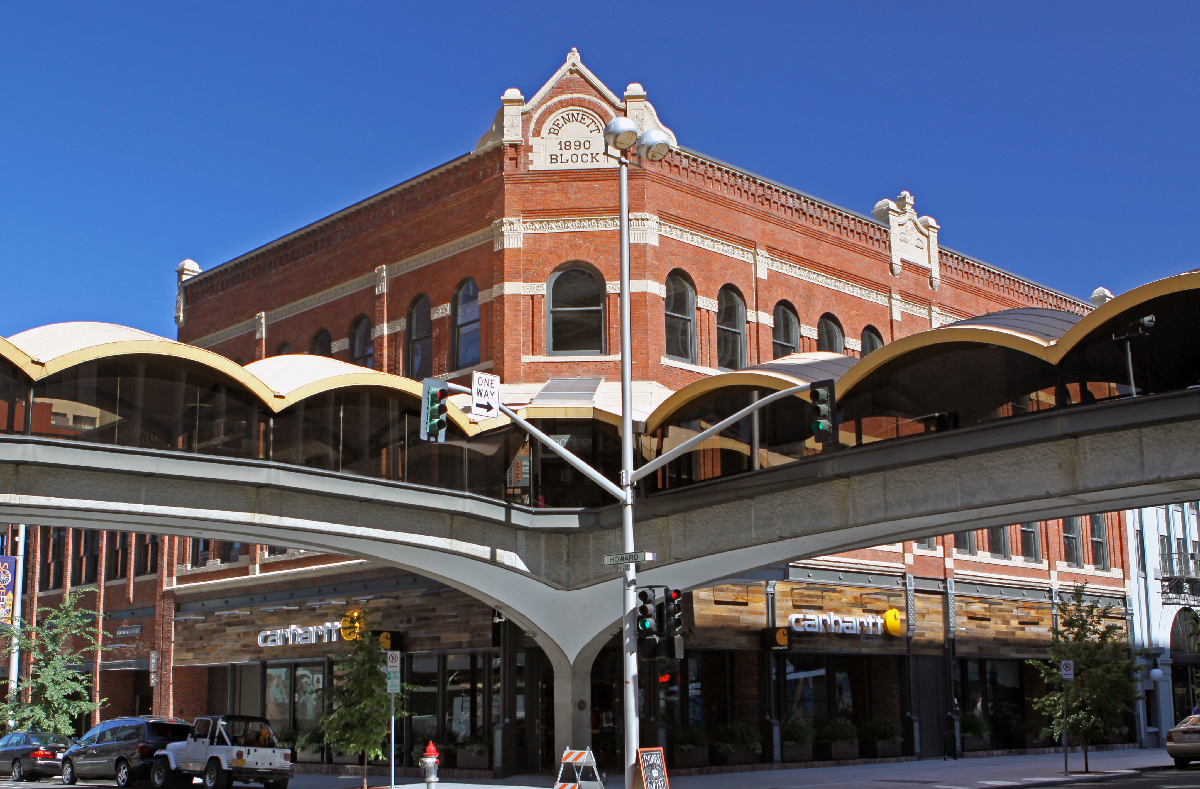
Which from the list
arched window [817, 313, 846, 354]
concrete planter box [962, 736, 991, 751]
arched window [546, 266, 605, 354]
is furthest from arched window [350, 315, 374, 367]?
concrete planter box [962, 736, 991, 751]

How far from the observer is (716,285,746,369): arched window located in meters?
33.0

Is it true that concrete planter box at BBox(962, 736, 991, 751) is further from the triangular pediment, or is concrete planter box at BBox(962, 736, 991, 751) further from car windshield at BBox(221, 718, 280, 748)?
car windshield at BBox(221, 718, 280, 748)

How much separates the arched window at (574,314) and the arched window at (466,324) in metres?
2.17

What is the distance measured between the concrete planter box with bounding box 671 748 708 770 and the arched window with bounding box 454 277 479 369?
35.5 ft

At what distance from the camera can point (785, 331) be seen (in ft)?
115

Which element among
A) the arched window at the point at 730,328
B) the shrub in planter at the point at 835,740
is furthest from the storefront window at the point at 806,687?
the arched window at the point at 730,328

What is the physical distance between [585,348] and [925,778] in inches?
498

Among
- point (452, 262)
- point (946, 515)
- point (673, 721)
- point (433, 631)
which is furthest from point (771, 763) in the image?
point (452, 262)

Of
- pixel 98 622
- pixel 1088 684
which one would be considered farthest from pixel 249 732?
pixel 1088 684

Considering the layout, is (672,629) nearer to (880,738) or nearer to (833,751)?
(833,751)

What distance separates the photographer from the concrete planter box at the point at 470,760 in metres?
29.1

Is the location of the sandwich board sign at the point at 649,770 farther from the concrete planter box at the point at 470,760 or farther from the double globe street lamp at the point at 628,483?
the concrete planter box at the point at 470,760

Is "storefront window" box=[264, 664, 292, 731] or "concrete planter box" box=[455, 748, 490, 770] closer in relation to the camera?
"concrete planter box" box=[455, 748, 490, 770]

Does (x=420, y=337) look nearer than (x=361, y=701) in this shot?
No
